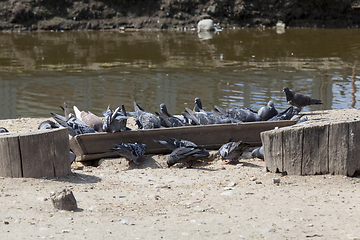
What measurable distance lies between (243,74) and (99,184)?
8437 mm

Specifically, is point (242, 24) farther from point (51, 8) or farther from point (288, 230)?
point (288, 230)

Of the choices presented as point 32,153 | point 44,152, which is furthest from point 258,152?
point 32,153

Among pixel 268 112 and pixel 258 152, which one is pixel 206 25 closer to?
pixel 268 112

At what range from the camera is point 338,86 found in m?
10.6

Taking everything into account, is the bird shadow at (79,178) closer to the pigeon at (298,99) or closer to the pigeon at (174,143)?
the pigeon at (174,143)

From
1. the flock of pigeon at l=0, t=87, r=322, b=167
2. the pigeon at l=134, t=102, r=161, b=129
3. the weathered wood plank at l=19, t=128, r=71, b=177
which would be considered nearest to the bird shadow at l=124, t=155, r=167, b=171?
the flock of pigeon at l=0, t=87, r=322, b=167

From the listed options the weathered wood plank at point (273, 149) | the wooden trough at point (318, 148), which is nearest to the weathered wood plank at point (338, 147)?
the wooden trough at point (318, 148)

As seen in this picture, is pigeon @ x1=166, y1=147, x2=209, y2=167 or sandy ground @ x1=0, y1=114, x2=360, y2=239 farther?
pigeon @ x1=166, y1=147, x2=209, y2=167

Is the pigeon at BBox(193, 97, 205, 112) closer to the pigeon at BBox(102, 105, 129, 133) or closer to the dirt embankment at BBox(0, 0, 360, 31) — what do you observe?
the pigeon at BBox(102, 105, 129, 133)

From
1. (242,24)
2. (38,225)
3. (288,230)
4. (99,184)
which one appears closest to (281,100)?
(99,184)

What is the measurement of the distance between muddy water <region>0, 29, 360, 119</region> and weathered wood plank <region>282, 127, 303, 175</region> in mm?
4459

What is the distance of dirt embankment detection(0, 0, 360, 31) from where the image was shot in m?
24.9

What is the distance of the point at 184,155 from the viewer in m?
5.14

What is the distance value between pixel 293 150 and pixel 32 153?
261 centimetres
